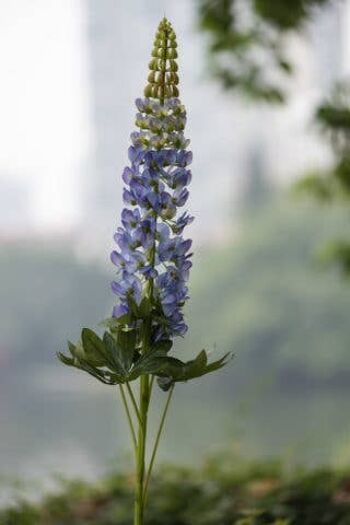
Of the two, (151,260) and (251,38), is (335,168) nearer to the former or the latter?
(251,38)

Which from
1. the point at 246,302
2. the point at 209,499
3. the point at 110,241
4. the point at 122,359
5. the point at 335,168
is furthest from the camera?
the point at 246,302

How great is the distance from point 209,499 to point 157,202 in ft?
3.05

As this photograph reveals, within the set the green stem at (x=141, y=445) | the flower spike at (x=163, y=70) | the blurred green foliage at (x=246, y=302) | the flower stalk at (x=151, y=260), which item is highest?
the blurred green foliage at (x=246, y=302)

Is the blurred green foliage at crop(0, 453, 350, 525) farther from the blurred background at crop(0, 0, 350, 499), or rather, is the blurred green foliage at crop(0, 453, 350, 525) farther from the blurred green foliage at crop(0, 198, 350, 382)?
the blurred green foliage at crop(0, 198, 350, 382)

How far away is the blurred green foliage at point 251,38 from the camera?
226 centimetres

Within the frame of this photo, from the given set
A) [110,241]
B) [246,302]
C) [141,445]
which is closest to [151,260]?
[141,445]

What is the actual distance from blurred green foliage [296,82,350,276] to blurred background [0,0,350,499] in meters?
3.55

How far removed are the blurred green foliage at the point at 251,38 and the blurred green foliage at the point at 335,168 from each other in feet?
0.81

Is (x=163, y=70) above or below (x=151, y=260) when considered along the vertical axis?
above

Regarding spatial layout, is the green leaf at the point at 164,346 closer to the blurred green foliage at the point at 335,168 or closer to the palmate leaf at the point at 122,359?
the palmate leaf at the point at 122,359

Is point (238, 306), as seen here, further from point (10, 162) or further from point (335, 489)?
point (335, 489)

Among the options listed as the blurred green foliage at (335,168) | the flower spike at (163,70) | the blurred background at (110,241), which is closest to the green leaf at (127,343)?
the flower spike at (163,70)

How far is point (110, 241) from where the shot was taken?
11.4 meters

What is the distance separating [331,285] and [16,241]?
14.3 feet
